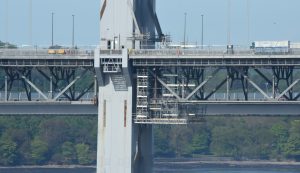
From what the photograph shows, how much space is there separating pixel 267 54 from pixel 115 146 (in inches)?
600

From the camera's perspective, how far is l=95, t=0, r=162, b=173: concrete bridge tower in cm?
13562

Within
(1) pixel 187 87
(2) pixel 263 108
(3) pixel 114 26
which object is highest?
(3) pixel 114 26

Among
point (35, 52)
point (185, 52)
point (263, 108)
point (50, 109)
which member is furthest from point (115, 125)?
point (263, 108)

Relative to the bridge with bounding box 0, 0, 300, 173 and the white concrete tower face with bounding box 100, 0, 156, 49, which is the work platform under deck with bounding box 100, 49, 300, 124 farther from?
the white concrete tower face with bounding box 100, 0, 156, 49

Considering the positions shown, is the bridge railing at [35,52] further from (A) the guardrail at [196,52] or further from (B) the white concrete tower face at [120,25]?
(A) the guardrail at [196,52]

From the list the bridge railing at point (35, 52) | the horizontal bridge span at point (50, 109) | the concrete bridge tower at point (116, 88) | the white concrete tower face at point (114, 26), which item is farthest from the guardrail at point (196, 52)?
the horizontal bridge span at point (50, 109)

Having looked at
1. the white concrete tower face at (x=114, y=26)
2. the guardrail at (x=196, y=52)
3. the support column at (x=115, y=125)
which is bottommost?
the support column at (x=115, y=125)

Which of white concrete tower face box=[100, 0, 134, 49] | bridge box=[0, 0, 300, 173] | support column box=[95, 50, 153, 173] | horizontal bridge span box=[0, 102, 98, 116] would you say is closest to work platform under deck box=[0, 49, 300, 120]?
bridge box=[0, 0, 300, 173]

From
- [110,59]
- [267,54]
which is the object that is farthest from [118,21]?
[267,54]

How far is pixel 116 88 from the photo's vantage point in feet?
448

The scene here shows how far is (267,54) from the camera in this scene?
13375 cm

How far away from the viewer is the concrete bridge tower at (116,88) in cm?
13562

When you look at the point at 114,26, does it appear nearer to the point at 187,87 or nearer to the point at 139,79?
the point at 139,79

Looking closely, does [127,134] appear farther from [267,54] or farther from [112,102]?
[267,54]
